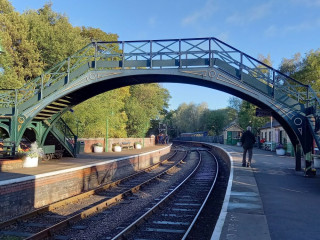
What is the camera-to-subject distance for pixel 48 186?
10.5 meters

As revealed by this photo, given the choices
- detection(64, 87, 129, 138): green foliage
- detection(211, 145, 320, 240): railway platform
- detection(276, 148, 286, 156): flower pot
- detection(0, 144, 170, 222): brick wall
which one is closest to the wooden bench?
detection(64, 87, 129, 138): green foliage

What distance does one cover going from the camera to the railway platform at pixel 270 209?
5340mm

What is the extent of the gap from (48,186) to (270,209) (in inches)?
282

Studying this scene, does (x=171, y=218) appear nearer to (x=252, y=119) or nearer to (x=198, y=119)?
(x=252, y=119)

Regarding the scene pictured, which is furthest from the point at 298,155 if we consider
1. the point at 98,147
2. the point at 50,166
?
the point at 98,147

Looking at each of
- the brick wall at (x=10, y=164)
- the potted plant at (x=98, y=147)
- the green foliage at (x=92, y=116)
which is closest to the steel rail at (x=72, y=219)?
the brick wall at (x=10, y=164)

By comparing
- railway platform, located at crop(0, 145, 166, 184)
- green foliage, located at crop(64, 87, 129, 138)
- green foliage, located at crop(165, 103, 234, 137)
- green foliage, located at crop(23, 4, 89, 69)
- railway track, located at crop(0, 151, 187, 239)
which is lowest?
railway track, located at crop(0, 151, 187, 239)

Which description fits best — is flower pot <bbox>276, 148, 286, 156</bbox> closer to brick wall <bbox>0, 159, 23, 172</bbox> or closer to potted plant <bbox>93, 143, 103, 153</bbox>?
potted plant <bbox>93, 143, 103, 153</bbox>

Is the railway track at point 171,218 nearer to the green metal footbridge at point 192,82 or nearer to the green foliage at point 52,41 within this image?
the green metal footbridge at point 192,82

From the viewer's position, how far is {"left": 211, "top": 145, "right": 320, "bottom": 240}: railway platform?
5340 millimetres

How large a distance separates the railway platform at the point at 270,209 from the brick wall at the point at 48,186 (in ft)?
19.3

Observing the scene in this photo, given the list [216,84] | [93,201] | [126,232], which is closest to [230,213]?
[126,232]

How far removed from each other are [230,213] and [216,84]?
7.95 metres

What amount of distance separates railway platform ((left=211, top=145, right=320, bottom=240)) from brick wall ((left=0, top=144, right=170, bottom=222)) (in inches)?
232
